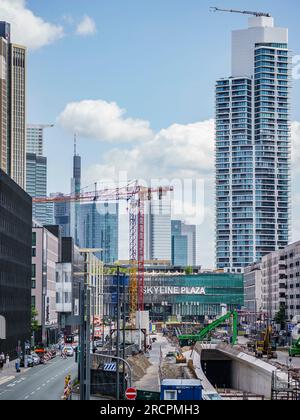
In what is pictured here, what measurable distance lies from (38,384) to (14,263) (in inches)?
1284

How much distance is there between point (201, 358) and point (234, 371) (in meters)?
8.11

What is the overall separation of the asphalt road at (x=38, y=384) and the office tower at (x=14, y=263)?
7.46 metres

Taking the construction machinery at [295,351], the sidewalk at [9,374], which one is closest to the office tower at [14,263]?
the sidewalk at [9,374]

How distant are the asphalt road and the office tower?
7457 millimetres

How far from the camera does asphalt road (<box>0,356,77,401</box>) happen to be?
44375 mm

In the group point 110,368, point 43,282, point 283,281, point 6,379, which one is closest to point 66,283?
point 43,282

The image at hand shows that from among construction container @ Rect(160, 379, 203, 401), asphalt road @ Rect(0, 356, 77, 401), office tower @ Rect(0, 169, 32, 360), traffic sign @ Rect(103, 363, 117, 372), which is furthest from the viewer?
office tower @ Rect(0, 169, 32, 360)

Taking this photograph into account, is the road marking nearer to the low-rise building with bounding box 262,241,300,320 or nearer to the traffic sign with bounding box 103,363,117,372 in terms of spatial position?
the traffic sign with bounding box 103,363,117,372

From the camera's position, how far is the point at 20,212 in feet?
290

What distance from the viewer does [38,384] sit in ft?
175

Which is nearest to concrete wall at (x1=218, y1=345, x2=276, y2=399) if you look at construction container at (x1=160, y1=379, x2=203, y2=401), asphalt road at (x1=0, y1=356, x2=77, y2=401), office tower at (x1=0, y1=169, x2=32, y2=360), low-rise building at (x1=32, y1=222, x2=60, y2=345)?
asphalt road at (x1=0, y1=356, x2=77, y2=401)

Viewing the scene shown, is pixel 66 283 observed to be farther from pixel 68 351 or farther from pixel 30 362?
pixel 30 362
